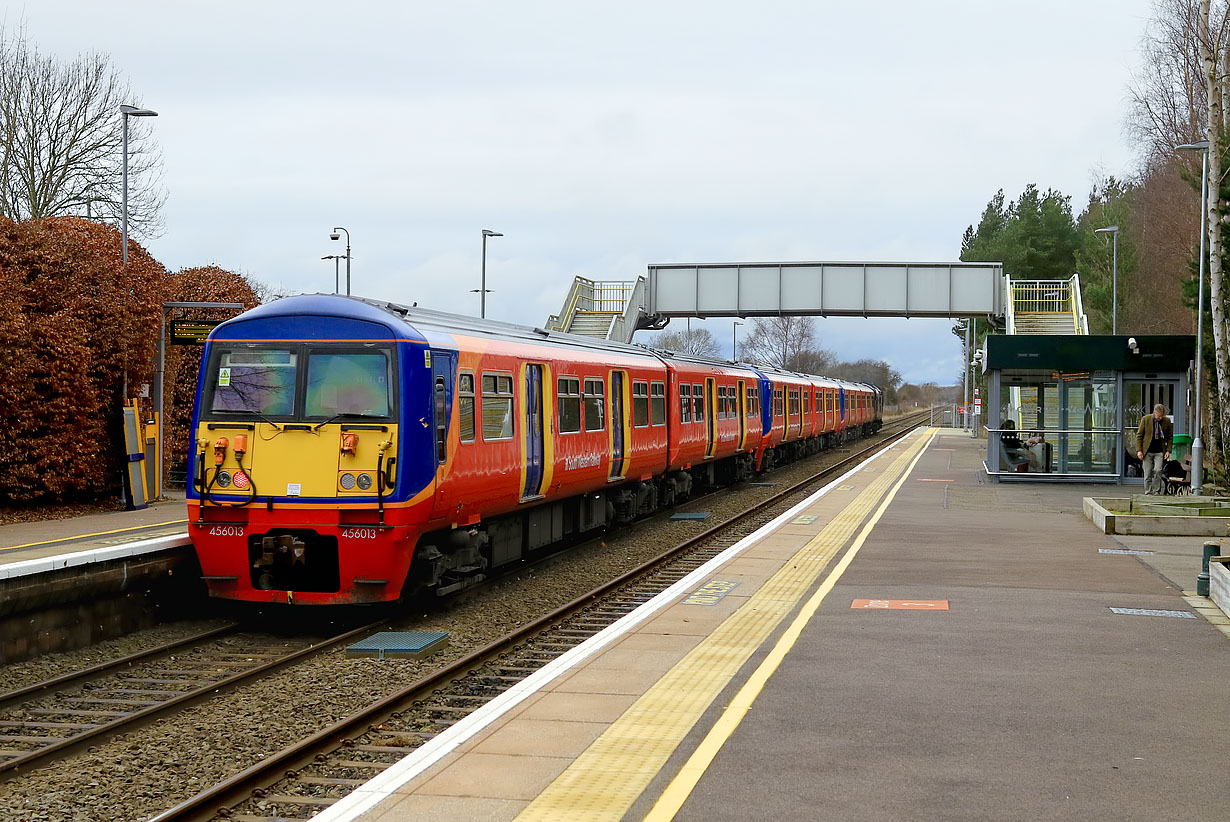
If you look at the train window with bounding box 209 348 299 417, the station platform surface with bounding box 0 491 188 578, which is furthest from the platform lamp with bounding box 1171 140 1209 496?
the station platform surface with bounding box 0 491 188 578

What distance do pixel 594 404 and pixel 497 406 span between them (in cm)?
397

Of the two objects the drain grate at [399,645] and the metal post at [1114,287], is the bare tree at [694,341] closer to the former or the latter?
the metal post at [1114,287]

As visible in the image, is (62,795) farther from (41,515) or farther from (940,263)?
(940,263)

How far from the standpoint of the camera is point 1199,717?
23.9 ft

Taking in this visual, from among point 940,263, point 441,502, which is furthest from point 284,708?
point 940,263

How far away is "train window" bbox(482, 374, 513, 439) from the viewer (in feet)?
42.3

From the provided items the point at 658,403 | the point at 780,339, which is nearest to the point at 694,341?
the point at 780,339

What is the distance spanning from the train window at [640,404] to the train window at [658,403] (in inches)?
10.3

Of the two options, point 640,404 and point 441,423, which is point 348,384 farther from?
point 640,404

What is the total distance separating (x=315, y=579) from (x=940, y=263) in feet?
115

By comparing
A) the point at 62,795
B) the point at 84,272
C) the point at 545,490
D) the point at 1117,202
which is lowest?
the point at 62,795

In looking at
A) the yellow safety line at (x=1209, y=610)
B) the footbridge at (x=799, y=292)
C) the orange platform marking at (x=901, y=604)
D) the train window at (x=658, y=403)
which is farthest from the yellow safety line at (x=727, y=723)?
the footbridge at (x=799, y=292)

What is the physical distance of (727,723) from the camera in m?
7.00

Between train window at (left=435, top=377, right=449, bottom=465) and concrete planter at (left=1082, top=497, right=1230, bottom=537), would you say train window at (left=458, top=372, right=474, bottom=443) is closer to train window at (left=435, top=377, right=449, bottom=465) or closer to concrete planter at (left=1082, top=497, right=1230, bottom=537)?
train window at (left=435, top=377, right=449, bottom=465)
